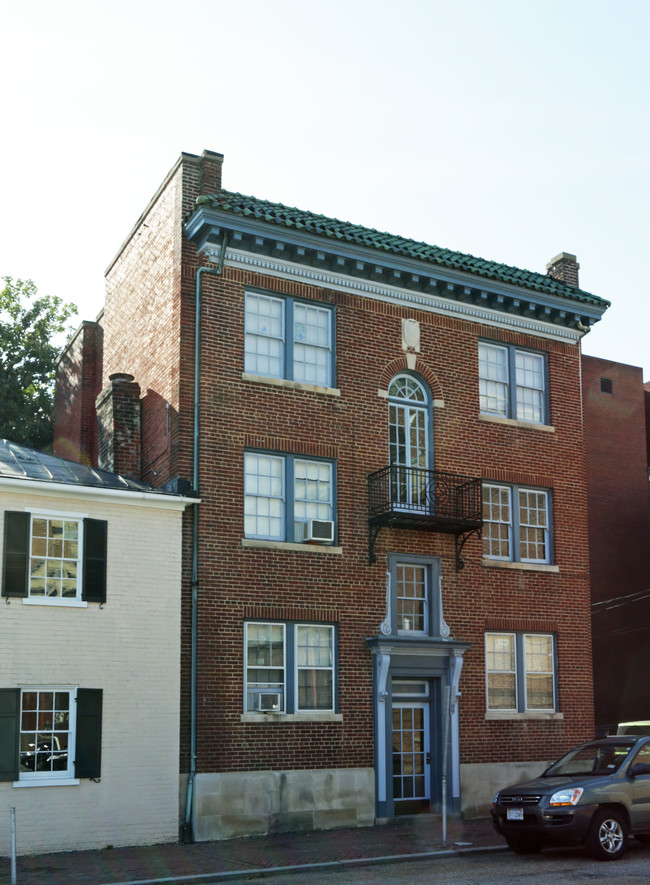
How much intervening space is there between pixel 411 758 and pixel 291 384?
24.5 feet

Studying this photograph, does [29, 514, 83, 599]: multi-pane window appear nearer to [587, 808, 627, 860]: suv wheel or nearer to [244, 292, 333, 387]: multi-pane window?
[244, 292, 333, 387]: multi-pane window

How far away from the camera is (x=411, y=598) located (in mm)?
21141

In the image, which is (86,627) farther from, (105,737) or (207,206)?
(207,206)

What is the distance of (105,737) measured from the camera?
56.1ft

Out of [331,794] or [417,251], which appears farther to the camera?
[417,251]

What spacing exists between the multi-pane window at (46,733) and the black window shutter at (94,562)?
158 centimetres

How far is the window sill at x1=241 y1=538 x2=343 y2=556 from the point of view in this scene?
19.3m

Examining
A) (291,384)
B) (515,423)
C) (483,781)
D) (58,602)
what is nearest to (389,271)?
(291,384)

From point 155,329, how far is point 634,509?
2102cm

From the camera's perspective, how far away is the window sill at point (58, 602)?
16.9 m

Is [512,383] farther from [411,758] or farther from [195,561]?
[195,561]

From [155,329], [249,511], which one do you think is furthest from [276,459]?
[155,329]

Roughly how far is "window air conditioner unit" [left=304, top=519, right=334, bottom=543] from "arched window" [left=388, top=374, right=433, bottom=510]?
1.82m

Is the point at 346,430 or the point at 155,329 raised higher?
the point at 155,329
